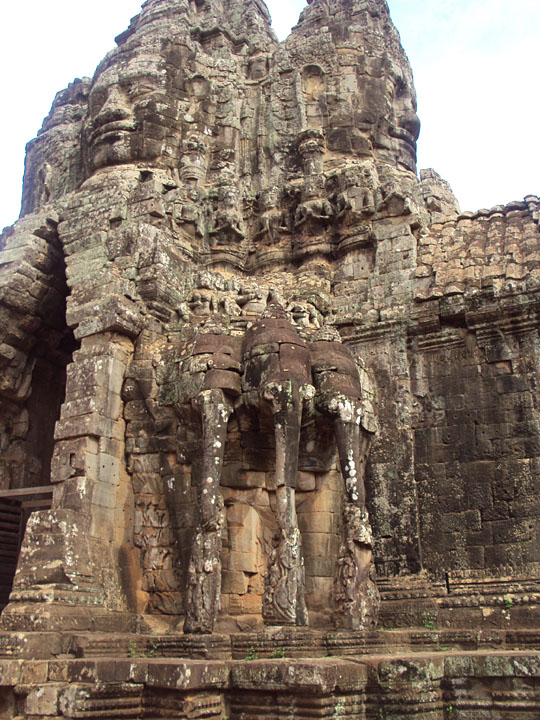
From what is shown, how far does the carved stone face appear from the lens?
14.2 metres

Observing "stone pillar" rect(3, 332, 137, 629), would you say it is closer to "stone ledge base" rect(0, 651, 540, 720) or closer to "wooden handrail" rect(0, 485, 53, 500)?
"stone ledge base" rect(0, 651, 540, 720)

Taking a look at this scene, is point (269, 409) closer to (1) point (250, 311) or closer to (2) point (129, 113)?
(1) point (250, 311)

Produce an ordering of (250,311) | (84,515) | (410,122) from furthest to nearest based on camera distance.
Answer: (410,122) → (250,311) → (84,515)

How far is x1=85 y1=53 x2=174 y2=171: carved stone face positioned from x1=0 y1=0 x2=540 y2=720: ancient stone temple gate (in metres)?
0.06

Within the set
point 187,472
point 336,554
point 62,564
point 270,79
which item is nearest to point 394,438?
point 336,554

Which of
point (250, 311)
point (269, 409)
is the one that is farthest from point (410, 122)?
point (269, 409)

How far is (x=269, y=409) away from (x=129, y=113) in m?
7.59

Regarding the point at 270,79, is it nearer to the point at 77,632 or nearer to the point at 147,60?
the point at 147,60

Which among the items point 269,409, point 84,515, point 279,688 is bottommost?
point 279,688

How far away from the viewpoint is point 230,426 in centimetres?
1023

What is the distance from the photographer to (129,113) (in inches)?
571

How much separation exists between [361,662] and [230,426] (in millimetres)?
3580

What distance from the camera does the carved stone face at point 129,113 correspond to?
14227mm

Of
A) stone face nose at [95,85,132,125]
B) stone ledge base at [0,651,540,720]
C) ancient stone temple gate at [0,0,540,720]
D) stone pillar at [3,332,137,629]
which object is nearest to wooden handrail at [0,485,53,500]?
ancient stone temple gate at [0,0,540,720]
